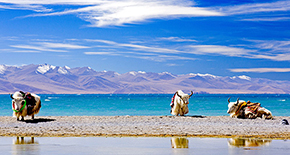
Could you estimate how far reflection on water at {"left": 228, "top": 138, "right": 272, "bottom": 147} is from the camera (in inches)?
470

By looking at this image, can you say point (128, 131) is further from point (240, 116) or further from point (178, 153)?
point (240, 116)

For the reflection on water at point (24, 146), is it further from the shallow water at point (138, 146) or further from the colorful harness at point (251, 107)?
the colorful harness at point (251, 107)

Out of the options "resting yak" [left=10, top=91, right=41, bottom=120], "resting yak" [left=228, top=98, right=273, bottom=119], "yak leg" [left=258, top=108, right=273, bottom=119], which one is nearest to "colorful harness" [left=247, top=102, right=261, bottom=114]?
"resting yak" [left=228, top=98, right=273, bottom=119]

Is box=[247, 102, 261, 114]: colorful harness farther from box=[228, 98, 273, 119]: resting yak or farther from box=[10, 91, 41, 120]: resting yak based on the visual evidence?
box=[10, 91, 41, 120]: resting yak

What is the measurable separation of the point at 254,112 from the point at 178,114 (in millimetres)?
4385

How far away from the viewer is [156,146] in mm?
11727

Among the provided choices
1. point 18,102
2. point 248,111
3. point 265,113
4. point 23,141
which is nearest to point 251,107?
point 248,111

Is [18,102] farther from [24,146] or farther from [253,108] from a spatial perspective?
[253,108]

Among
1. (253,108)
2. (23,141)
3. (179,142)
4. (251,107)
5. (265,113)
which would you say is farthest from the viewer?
(251,107)

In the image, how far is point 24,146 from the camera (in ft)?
37.8

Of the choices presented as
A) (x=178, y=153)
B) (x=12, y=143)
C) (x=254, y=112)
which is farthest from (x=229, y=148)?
(x=254, y=112)

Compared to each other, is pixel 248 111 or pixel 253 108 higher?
pixel 253 108

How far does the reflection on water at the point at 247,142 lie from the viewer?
11.9 metres

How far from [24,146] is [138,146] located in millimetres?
3068
